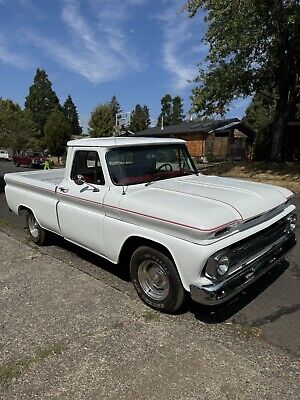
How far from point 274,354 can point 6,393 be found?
217 cm

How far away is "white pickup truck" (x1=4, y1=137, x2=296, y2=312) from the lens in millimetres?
3078

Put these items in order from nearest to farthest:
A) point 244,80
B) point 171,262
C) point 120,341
A: point 120,341 → point 171,262 → point 244,80

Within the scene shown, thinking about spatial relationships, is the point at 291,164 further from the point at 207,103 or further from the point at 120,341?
the point at 120,341

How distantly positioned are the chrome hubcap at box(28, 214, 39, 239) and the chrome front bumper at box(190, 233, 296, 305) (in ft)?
12.3

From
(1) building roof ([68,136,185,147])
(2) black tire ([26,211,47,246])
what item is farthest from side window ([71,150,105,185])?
(2) black tire ([26,211,47,246])

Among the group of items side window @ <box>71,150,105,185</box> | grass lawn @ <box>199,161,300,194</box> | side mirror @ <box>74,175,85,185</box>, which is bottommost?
Answer: grass lawn @ <box>199,161,300,194</box>

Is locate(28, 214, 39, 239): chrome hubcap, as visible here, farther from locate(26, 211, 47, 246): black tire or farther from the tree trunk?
the tree trunk

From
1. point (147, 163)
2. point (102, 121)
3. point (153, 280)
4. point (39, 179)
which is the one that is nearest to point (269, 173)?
point (39, 179)

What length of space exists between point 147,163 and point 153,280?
62.5 inches

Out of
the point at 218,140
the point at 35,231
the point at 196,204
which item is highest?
the point at 196,204

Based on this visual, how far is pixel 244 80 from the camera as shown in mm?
16422

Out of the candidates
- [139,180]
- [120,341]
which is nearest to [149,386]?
[120,341]

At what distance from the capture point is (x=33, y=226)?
239 inches

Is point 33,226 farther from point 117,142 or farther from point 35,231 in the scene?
point 117,142
